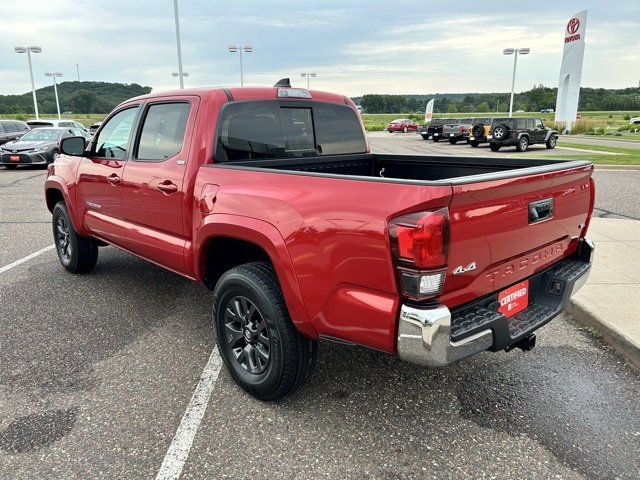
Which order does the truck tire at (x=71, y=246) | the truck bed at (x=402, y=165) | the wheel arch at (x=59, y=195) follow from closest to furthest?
the truck bed at (x=402, y=165), the wheel arch at (x=59, y=195), the truck tire at (x=71, y=246)

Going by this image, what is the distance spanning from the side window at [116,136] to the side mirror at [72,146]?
0.49ft

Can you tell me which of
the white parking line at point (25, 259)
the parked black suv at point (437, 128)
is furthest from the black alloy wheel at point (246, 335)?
the parked black suv at point (437, 128)

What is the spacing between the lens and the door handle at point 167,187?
344 cm

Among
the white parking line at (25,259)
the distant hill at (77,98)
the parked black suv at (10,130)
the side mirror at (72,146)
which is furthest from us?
the distant hill at (77,98)

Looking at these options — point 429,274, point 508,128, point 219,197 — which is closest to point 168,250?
point 219,197

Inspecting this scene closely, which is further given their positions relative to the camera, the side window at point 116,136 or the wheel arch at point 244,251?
the side window at point 116,136

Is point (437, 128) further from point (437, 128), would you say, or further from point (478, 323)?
point (478, 323)

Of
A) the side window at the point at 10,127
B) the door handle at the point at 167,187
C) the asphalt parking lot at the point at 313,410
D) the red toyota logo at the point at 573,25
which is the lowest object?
the asphalt parking lot at the point at 313,410

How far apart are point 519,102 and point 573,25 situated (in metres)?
77.8

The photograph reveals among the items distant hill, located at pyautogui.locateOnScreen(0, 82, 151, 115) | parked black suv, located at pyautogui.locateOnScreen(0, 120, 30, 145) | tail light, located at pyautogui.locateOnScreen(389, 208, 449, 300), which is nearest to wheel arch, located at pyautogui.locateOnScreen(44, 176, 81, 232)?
tail light, located at pyautogui.locateOnScreen(389, 208, 449, 300)

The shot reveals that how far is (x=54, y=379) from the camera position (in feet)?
10.8

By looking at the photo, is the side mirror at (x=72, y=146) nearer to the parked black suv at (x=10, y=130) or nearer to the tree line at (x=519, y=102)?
the parked black suv at (x=10, y=130)

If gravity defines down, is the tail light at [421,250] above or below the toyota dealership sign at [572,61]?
below

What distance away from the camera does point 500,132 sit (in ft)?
74.7
